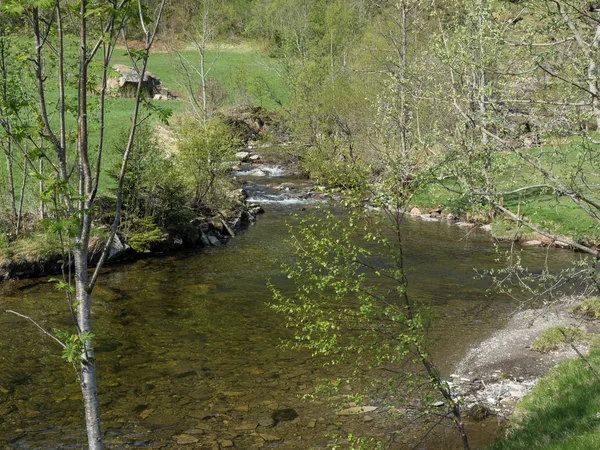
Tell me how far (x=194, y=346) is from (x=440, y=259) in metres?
11.3

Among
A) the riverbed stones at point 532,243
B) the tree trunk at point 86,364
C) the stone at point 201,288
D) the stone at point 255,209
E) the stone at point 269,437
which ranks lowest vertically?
the riverbed stones at point 532,243

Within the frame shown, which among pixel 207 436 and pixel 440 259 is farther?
pixel 440 259

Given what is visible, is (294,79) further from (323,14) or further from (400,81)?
(400,81)

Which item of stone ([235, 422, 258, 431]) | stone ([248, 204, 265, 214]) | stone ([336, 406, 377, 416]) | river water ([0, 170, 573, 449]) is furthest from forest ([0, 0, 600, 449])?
stone ([235, 422, 258, 431])

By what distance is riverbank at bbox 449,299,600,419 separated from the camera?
1081cm

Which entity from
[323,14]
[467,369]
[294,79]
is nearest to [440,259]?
[467,369]

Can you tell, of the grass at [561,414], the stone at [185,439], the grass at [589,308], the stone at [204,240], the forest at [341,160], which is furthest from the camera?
the stone at [204,240]

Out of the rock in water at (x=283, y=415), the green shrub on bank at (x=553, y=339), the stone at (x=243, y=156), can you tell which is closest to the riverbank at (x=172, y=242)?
the rock in water at (x=283, y=415)

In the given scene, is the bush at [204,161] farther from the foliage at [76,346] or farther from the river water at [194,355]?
the foliage at [76,346]

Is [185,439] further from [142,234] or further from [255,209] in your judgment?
[255,209]

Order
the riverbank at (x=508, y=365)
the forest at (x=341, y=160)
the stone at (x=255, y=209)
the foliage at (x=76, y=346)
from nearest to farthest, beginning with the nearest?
1. the foliage at (x=76, y=346)
2. the forest at (x=341, y=160)
3. the riverbank at (x=508, y=365)
4. the stone at (x=255, y=209)

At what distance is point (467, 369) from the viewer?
12.3 m

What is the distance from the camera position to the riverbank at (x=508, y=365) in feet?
35.5

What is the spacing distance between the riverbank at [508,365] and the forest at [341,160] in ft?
1.80
